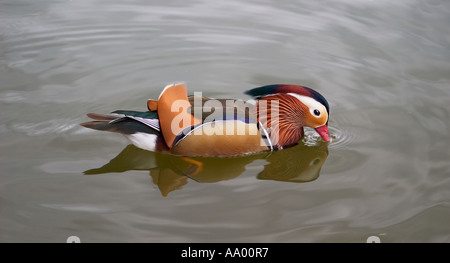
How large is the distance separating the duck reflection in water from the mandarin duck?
7 cm

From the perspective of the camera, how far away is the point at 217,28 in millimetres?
6141

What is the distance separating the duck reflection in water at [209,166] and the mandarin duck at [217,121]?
67 mm

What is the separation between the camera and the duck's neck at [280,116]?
4023mm

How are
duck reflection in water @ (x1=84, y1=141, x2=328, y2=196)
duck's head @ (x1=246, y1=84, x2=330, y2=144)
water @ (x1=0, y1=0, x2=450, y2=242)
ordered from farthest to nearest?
1. duck's head @ (x1=246, y1=84, x2=330, y2=144)
2. duck reflection in water @ (x1=84, y1=141, x2=328, y2=196)
3. water @ (x1=0, y1=0, x2=450, y2=242)

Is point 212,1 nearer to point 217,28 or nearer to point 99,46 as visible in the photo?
point 217,28

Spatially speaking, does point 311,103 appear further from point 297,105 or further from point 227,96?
point 227,96

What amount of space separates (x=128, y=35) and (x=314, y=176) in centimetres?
304

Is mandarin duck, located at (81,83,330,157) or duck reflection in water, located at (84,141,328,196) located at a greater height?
mandarin duck, located at (81,83,330,157)

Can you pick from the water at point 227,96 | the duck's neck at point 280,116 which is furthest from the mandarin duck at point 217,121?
the water at point 227,96

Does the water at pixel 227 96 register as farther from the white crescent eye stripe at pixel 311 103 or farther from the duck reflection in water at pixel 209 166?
the white crescent eye stripe at pixel 311 103

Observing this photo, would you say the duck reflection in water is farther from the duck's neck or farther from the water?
the duck's neck

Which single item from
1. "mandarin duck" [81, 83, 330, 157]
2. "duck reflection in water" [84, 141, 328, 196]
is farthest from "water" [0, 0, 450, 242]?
"mandarin duck" [81, 83, 330, 157]

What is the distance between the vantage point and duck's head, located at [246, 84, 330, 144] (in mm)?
4020

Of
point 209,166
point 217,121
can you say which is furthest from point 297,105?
point 209,166
